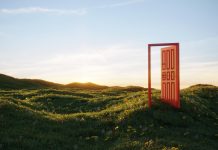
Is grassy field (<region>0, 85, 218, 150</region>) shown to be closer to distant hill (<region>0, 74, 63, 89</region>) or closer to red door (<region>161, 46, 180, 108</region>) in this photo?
red door (<region>161, 46, 180, 108</region>)

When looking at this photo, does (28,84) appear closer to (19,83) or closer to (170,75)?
(19,83)

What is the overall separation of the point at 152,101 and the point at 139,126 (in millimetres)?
4633

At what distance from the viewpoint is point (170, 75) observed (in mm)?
22375

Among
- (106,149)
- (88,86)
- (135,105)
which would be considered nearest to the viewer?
(106,149)

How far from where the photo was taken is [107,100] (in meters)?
30.2

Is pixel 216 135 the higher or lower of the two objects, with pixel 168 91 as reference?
lower

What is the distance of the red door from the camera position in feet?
71.6

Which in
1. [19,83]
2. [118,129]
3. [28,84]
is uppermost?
[19,83]

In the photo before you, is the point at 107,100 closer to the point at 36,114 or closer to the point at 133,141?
the point at 36,114

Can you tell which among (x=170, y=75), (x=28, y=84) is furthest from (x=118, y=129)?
(x=28, y=84)

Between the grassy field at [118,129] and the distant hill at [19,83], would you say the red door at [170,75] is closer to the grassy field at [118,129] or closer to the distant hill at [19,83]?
the grassy field at [118,129]

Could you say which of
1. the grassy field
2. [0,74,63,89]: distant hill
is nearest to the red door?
the grassy field

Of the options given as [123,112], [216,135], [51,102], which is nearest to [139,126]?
[123,112]

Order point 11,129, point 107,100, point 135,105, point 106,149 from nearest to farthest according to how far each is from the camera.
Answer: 1. point 106,149
2. point 11,129
3. point 135,105
4. point 107,100
